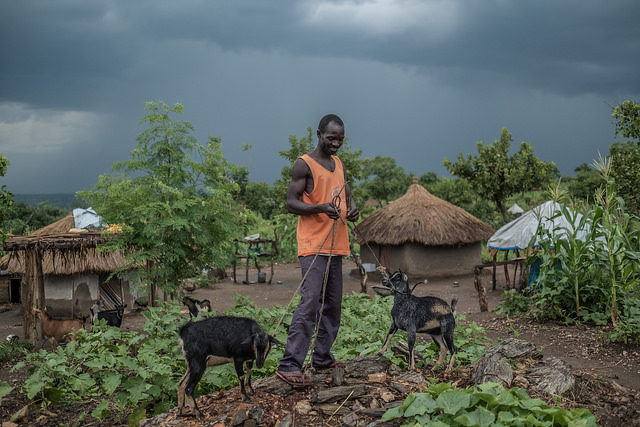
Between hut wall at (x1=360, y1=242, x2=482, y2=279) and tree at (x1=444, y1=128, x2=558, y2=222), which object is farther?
tree at (x1=444, y1=128, x2=558, y2=222)

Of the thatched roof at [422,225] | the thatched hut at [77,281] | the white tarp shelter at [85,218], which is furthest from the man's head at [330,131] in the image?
the thatched roof at [422,225]

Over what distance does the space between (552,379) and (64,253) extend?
8.89 meters

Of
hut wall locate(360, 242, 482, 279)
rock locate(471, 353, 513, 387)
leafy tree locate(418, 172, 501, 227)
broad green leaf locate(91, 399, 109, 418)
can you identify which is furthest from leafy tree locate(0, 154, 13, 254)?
leafy tree locate(418, 172, 501, 227)

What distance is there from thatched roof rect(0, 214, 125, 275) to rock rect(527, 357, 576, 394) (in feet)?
26.5

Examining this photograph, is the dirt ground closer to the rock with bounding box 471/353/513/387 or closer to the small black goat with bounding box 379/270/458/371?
the rock with bounding box 471/353/513/387

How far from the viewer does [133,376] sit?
174 inches

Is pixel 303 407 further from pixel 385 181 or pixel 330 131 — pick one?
pixel 385 181

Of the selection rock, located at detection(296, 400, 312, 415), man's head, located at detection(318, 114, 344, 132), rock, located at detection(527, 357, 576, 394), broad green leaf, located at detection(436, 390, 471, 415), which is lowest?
rock, located at detection(296, 400, 312, 415)

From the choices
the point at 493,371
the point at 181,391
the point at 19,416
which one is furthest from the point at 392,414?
the point at 19,416

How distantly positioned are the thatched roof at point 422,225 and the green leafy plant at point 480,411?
13.1 metres

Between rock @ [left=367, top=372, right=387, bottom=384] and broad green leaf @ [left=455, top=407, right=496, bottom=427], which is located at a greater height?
broad green leaf @ [left=455, top=407, right=496, bottom=427]

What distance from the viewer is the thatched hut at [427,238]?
16344 mm

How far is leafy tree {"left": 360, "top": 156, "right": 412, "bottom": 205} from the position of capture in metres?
40.6

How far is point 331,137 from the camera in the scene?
3.71 m
